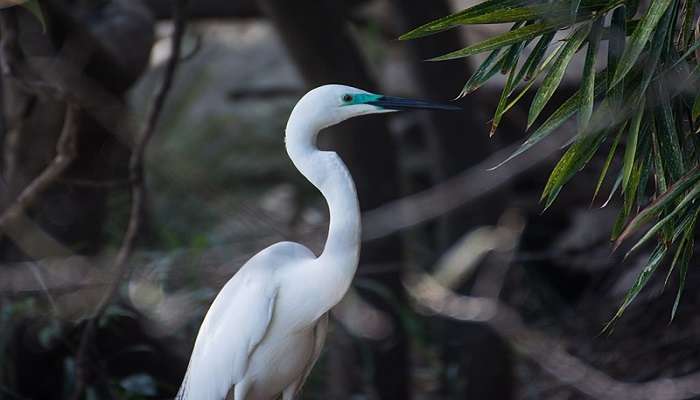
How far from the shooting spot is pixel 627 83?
215 cm

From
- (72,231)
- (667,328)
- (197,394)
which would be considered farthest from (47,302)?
(667,328)

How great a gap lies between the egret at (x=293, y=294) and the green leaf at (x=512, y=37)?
29 centimetres

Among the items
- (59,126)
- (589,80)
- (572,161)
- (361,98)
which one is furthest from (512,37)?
(59,126)

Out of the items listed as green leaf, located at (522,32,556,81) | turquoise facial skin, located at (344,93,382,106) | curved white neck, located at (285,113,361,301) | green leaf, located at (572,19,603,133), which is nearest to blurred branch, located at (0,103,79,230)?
curved white neck, located at (285,113,361,301)

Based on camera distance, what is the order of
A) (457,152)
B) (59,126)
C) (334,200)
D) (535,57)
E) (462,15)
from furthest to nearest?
(457,152)
(59,126)
(334,200)
(535,57)
(462,15)

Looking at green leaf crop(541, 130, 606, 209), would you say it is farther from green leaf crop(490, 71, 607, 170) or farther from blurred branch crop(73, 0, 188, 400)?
blurred branch crop(73, 0, 188, 400)

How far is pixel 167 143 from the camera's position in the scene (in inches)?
296

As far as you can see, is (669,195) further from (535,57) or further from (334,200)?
(334,200)

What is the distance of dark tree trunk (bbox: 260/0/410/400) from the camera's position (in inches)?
156

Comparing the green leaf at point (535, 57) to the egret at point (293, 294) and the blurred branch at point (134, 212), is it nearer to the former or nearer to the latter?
the egret at point (293, 294)

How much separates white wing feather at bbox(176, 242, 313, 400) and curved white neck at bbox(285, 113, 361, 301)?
0.67 feet

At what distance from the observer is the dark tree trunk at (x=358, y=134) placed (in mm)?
3965

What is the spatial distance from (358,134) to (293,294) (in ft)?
5.58

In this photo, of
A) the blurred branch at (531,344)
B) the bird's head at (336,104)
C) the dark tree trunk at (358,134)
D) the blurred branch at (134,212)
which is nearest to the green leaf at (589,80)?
the bird's head at (336,104)
